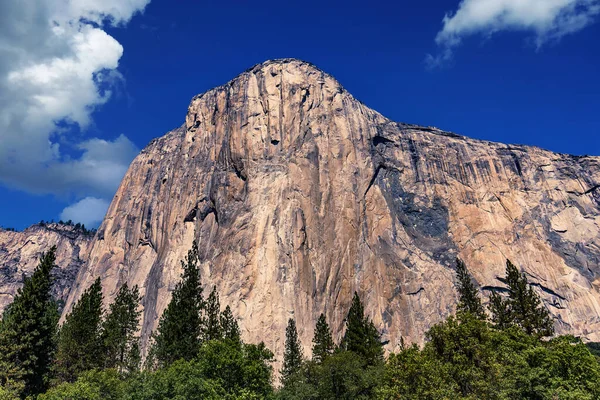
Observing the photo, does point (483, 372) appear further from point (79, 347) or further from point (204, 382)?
point (79, 347)

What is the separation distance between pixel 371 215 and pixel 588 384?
7094cm

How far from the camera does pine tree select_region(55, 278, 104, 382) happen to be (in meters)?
46.8

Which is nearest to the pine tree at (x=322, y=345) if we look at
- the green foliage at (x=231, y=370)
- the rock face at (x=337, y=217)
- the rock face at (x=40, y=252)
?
the rock face at (x=337, y=217)

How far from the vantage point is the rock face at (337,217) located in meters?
83.6

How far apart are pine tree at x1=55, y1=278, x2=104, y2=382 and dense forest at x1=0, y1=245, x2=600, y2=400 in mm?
119

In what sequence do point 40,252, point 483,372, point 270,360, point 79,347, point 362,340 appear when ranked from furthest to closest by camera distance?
point 40,252 → point 362,340 → point 79,347 → point 270,360 → point 483,372

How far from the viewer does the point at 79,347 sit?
47281mm

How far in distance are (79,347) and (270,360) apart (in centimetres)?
2131

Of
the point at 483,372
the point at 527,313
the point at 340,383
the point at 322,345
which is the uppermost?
the point at 322,345

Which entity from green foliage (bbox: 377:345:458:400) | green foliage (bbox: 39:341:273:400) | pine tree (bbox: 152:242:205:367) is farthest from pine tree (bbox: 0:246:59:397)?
green foliage (bbox: 377:345:458:400)

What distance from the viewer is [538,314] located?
4541 cm

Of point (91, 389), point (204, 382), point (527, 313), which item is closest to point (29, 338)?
point (91, 389)

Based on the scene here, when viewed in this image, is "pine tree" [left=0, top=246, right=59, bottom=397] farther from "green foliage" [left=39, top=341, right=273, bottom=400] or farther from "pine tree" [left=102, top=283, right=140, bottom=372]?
"green foliage" [left=39, top=341, right=273, bottom=400]

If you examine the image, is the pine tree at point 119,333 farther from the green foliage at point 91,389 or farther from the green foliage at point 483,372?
the green foliage at point 483,372
